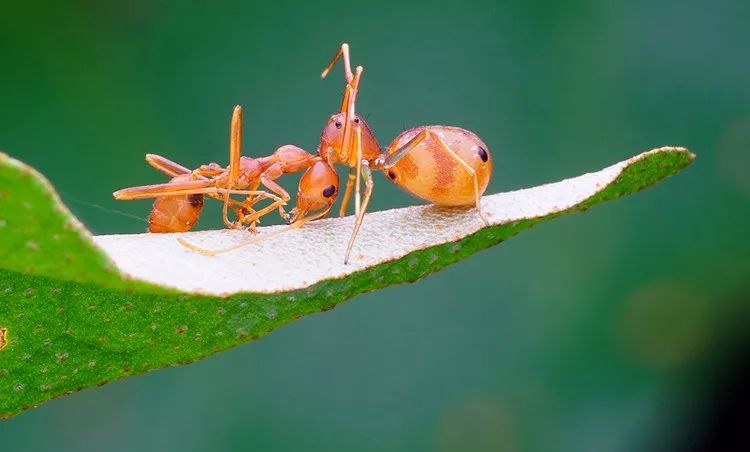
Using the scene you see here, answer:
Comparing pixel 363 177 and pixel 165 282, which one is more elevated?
pixel 363 177

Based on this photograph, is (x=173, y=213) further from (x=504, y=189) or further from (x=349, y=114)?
(x=504, y=189)

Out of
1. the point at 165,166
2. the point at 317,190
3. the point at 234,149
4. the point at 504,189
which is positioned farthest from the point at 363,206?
the point at 504,189

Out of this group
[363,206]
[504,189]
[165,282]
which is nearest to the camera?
[165,282]

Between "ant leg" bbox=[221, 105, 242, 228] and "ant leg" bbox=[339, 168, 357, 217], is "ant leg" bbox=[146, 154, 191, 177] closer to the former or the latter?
"ant leg" bbox=[221, 105, 242, 228]

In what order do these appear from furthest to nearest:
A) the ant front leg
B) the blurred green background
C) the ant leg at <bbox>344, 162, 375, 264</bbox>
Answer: the blurred green background
the ant front leg
the ant leg at <bbox>344, 162, 375, 264</bbox>

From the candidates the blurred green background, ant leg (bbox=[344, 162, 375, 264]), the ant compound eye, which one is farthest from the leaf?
the blurred green background

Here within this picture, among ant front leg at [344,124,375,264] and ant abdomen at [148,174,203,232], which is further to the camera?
ant abdomen at [148,174,203,232]

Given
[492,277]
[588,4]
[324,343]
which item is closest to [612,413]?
[492,277]

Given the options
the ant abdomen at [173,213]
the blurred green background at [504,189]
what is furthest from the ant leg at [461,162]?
the blurred green background at [504,189]

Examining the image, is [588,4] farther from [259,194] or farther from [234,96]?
[259,194]
